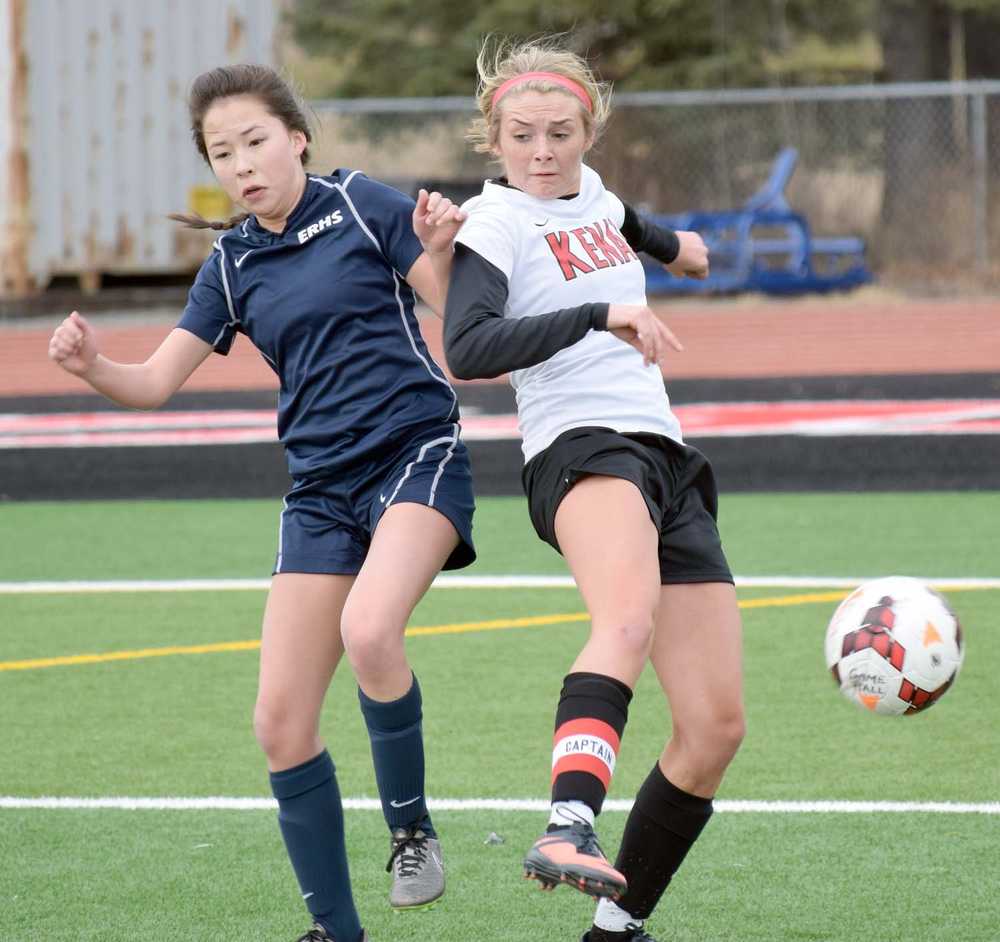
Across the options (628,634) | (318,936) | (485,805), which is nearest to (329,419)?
(628,634)

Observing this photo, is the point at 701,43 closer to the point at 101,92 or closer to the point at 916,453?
the point at 101,92

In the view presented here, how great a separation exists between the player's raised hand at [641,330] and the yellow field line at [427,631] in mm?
3893

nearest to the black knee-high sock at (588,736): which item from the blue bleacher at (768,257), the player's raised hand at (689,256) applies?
the player's raised hand at (689,256)

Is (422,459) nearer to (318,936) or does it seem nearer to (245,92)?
(245,92)

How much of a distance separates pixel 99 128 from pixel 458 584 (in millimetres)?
15018

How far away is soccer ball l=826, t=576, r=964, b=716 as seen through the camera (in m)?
4.53

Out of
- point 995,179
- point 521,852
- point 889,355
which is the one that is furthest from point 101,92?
point 521,852

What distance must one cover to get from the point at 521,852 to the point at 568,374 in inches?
59.1

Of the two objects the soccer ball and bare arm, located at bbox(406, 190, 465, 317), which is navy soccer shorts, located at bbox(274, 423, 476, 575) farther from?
the soccer ball

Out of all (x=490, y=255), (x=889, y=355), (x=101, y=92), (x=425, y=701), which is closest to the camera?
(x=490, y=255)

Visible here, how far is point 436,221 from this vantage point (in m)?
3.98

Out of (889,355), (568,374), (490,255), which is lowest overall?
(889,355)

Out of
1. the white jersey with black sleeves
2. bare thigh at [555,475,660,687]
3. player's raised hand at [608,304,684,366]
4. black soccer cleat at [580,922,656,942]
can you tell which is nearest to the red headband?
the white jersey with black sleeves

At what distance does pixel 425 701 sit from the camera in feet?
21.2
